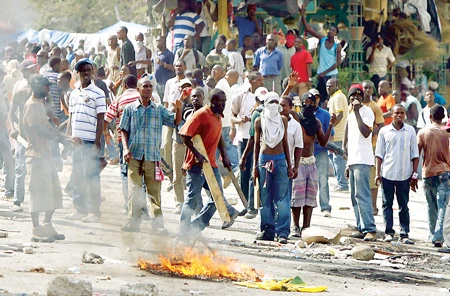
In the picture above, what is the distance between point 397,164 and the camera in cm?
1255

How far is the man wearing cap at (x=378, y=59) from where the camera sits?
22.3 metres

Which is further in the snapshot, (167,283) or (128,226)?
(128,226)

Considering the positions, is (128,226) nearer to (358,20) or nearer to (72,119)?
(72,119)

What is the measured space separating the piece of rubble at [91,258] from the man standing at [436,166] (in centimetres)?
474

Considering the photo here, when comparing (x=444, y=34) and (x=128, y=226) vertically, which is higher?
(x=444, y=34)

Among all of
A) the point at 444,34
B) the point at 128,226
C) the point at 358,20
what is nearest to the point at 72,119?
the point at 128,226

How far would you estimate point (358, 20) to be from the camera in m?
22.5

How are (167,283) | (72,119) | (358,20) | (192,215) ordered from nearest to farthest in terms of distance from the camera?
(167,283) < (192,215) < (72,119) < (358,20)

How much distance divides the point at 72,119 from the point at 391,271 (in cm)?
411

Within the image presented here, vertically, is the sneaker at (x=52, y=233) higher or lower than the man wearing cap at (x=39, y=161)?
lower

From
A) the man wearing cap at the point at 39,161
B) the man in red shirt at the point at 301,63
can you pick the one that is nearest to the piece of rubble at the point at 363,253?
the man wearing cap at the point at 39,161

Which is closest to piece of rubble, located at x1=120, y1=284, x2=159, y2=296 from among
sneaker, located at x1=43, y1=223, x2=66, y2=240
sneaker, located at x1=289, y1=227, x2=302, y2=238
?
sneaker, located at x1=43, y1=223, x2=66, y2=240

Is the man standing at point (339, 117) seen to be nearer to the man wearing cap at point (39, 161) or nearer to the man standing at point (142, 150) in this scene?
the man standing at point (142, 150)

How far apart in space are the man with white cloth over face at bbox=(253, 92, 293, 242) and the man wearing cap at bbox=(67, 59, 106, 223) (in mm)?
1852
